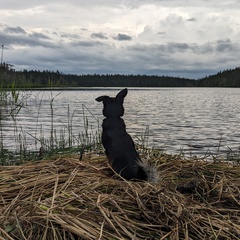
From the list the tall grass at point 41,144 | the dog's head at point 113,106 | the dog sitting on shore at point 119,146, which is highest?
the dog's head at point 113,106

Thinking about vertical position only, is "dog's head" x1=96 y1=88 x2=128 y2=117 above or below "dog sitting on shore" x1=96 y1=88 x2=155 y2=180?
above

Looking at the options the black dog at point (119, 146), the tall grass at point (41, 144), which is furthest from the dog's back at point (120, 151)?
the tall grass at point (41, 144)

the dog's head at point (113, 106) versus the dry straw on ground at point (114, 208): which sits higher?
the dog's head at point (113, 106)

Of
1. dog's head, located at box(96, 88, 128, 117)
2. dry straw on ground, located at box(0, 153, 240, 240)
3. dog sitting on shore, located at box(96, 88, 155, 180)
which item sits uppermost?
dog's head, located at box(96, 88, 128, 117)

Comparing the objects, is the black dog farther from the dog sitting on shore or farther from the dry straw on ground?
the dry straw on ground

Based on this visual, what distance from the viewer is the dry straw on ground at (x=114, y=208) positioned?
2.49 meters

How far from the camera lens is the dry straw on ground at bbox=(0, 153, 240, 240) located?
2.49 meters

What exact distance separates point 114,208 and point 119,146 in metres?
1.56

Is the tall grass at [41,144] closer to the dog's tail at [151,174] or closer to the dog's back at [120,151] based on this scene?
the dog's back at [120,151]

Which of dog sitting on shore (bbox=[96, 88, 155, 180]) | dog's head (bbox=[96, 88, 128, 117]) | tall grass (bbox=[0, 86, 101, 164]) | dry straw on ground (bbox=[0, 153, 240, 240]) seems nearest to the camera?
dry straw on ground (bbox=[0, 153, 240, 240])

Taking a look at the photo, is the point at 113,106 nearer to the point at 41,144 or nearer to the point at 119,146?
the point at 119,146

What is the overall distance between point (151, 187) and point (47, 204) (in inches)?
37.3

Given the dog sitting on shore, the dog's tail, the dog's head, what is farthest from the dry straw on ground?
the dog's head

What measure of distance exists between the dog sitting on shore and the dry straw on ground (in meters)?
0.25
